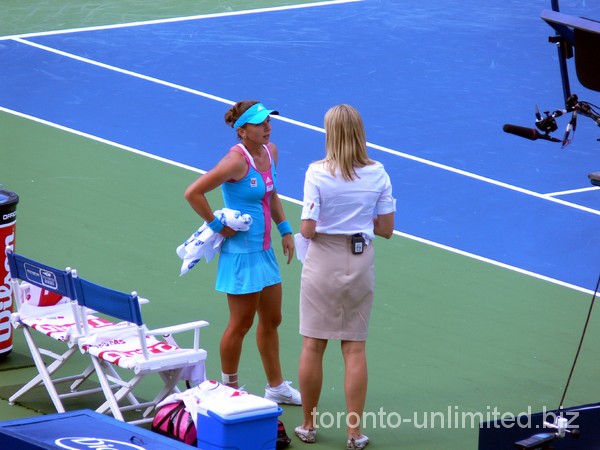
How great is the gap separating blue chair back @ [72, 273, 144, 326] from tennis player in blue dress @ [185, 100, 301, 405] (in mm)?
810

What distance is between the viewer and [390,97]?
611 inches

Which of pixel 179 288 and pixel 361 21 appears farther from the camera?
pixel 361 21

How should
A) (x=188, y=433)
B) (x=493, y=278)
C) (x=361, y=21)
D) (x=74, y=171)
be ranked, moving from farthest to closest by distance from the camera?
(x=361, y=21) < (x=74, y=171) < (x=493, y=278) < (x=188, y=433)

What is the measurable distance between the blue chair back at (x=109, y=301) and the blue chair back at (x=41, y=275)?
0.06m

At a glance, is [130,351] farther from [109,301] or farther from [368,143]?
[368,143]

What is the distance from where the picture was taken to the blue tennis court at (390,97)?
1220cm

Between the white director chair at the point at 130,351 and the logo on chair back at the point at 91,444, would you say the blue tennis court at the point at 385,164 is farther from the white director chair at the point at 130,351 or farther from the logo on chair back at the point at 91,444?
the logo on chair back at the point at 91,444

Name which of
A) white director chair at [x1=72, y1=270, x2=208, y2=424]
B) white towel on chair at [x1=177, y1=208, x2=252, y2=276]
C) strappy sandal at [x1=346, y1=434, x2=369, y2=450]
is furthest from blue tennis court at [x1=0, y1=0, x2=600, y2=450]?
white towel on chair at [x1=177, y1=208, x2=252, y2=276]

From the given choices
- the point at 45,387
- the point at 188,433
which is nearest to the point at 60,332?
the point at 45,387

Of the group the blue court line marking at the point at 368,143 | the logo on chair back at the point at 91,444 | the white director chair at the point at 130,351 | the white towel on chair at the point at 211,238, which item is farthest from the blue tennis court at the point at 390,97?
the logo on chair back at the point at 91,444

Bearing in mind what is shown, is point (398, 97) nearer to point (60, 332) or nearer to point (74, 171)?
point (74, 171)

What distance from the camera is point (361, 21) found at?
61.6 ft

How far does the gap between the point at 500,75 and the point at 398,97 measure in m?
1.93

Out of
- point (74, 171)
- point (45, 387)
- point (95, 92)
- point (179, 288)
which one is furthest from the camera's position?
point (95, 92)
